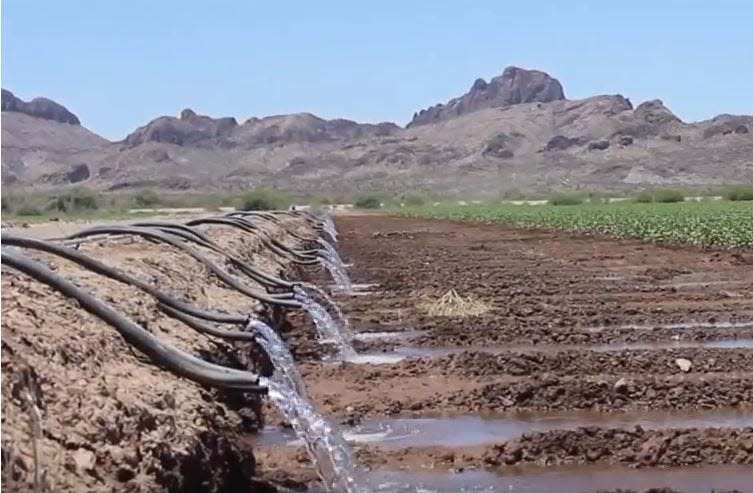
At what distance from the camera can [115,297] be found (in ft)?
29.1

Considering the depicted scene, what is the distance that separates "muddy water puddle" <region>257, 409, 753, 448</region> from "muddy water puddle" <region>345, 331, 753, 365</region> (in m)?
3.38

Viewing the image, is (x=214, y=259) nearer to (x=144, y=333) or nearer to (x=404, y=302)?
(x=404, y=302)

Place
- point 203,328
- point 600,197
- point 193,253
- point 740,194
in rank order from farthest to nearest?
point 600,197 → point 740,194 → point 193,253 → point 203,328

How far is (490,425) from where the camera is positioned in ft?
33.3

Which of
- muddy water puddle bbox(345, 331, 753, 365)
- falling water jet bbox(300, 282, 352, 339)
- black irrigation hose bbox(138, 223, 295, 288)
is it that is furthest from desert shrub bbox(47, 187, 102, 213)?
muddy water puddle bbox(345, 331, 753, 365)

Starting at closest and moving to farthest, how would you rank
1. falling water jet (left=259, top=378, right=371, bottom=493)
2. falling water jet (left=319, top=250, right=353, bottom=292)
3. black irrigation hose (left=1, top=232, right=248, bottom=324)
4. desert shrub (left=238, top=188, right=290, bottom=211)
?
1. falling water jet (left=259, top=378, right=371, bottom=493)
2. black irrigation hose (left=1, top=232, right=248, bottom=324)
3. falling water jet (left=319, top=250, right=353, bottom=292)
4. desert shrub (left=238, top=188, right=290, bottom=211)

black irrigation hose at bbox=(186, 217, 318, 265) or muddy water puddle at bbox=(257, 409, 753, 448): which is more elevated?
black irrigation hose at bbox=(186, 217, 318, 265)

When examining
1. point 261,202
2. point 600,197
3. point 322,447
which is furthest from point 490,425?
point 600,197

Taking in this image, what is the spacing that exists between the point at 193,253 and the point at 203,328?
5024mm

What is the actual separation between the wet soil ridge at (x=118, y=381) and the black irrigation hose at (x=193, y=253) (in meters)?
1.09

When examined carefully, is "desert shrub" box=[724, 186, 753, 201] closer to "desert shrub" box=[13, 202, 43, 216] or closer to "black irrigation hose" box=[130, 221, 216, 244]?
"desert shrub" box=[13, 202, 43, 216]

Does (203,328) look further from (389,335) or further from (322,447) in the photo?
(389,335)

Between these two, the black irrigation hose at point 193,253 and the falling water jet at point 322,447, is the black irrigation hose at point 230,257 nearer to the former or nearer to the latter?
the black irrigation hose at point 193,253

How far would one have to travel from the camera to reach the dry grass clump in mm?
17953
